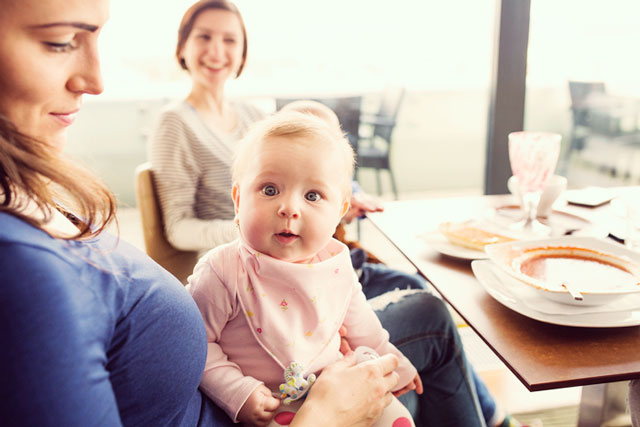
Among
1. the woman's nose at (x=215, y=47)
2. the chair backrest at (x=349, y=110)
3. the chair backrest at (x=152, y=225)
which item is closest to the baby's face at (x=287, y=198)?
the chair backrest at (x=152, y=225)

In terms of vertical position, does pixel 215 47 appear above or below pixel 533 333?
above

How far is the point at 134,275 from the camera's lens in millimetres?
680

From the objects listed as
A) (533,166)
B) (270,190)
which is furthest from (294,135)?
(533,166)

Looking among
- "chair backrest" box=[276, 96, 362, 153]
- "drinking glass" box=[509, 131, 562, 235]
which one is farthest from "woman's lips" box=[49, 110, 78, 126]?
"chair backrest" box=[276, 96, 362, 153]

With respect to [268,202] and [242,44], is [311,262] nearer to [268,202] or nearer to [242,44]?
[268,202]

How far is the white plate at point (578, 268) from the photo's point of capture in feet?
2.86

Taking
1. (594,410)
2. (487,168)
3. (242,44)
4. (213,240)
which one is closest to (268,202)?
(213,240)

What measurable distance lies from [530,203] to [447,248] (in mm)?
355

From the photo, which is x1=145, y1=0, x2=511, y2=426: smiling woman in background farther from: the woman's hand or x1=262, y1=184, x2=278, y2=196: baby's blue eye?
x1=262, y1=184, x2=278, y2=196: baby's blue eye

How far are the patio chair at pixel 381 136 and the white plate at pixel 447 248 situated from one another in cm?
271

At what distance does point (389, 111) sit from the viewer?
4082 mm

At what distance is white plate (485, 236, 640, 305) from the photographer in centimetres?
87

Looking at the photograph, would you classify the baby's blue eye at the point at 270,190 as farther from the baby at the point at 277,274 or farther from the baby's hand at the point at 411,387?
the baby's hand at the point at 411,387

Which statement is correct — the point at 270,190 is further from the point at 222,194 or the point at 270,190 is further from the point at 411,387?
the point at 222,194
